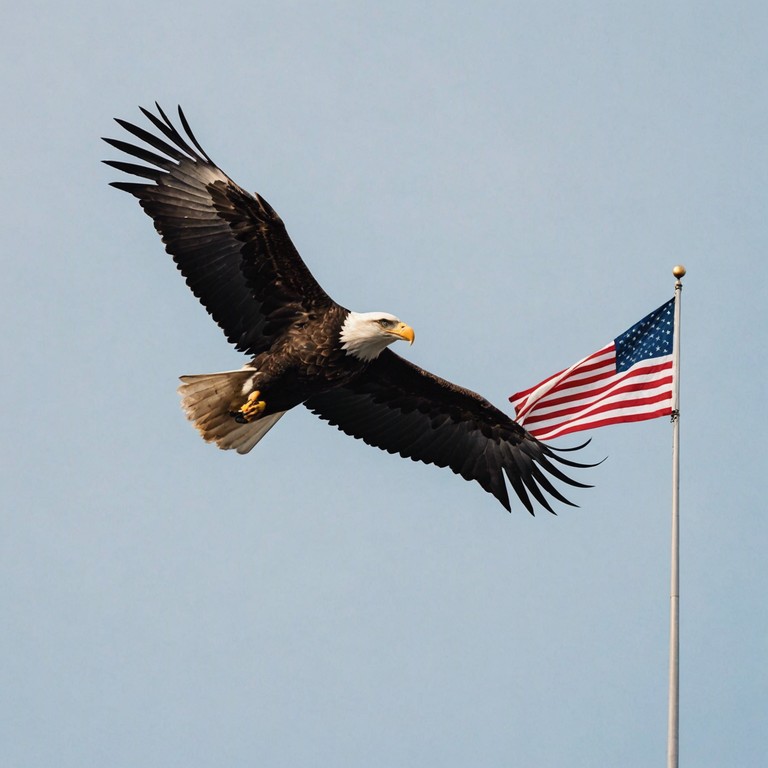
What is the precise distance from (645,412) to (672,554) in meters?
1.45

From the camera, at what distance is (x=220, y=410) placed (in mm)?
14219

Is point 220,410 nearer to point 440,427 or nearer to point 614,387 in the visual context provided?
point 440,427

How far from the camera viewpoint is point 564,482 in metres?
14.8

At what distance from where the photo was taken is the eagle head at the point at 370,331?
13.5 metres

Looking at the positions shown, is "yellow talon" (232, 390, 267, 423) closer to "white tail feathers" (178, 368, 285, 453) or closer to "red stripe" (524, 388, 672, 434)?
"white tail feathers" (178, 368, 285, 453)

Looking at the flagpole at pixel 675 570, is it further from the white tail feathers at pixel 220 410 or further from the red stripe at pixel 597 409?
the white tail feathers at pixel 220 410

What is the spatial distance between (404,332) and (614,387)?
68.7 inches

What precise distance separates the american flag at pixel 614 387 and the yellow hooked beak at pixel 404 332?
3.77 ft

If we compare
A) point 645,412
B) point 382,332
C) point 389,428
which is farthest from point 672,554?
point 389,428

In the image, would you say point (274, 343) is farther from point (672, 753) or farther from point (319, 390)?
point (672, 753)

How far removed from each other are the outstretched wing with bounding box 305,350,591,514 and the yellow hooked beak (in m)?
1.29

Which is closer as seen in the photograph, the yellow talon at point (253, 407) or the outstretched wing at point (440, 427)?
the yellow talon at point (253, 407)

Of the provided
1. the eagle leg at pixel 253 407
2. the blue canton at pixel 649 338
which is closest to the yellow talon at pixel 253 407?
the eagle leg at pixel 253 407

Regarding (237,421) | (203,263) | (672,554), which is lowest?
(672,554)
